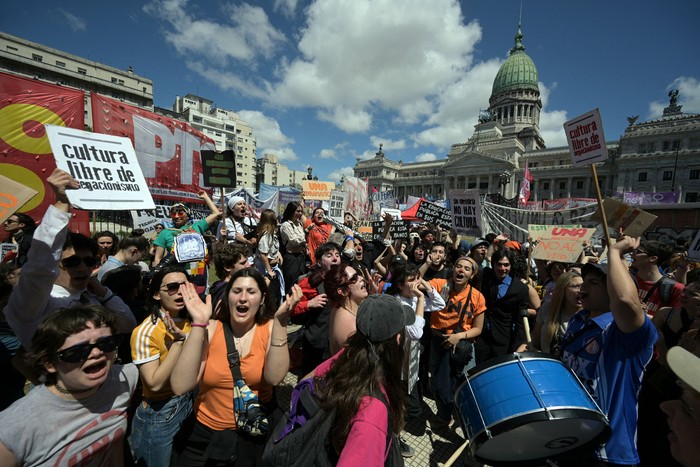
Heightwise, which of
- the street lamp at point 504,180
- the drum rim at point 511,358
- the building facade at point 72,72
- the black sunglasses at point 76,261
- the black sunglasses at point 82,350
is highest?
the building facade at point 72,72

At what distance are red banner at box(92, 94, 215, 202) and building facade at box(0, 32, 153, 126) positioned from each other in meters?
47.4

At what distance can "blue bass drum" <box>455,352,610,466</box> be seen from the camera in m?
1.57

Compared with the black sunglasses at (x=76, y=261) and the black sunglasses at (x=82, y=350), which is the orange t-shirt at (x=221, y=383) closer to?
the black sunglasses at (x=82, y=350)

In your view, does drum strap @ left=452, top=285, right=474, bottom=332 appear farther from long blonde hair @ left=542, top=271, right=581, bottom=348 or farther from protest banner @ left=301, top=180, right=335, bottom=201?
protest banner @ left=301, top=180, right=335, bottom=201

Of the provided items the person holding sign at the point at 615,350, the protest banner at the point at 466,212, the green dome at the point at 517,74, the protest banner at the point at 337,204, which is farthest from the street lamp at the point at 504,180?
the person holding sign at the point at 615,350

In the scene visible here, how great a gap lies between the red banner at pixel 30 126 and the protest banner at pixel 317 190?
930 cm

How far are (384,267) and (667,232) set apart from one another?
1178 cm

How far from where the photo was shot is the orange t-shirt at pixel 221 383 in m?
1.79

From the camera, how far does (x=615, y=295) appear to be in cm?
161

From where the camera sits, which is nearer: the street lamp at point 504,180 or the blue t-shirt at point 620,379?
the blue t-shirt at point 620,379

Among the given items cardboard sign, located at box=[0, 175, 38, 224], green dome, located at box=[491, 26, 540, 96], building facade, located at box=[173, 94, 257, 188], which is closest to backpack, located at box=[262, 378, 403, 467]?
cardboard sign, located at box=[0, 175, 38, 224]

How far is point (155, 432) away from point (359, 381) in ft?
4.82

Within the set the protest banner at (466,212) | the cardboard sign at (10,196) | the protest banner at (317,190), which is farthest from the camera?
the protest banner at (317,190)

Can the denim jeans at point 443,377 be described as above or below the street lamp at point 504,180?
below
